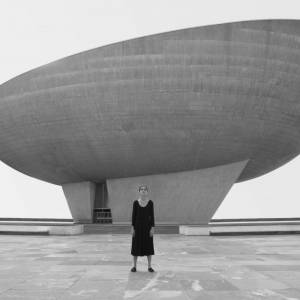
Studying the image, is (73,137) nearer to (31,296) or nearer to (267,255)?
(267,255)

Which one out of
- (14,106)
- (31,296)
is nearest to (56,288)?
(31,296)

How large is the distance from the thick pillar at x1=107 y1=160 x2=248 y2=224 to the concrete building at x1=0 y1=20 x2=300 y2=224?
6cm

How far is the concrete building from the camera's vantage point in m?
22.5

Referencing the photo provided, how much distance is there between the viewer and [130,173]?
89.0 ft

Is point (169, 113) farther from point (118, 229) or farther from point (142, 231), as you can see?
point (142, 231)

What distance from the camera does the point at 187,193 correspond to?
26172 mm

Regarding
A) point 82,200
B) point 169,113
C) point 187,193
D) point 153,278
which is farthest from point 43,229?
point 153,278

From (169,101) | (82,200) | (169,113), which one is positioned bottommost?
(82,200)

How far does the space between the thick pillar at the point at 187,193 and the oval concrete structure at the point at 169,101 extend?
0.60 metres

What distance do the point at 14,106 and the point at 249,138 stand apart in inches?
571

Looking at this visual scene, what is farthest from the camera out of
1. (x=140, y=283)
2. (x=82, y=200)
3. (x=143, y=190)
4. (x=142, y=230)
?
(x=82, y=200)

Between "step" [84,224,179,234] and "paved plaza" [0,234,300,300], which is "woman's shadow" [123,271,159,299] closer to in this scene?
"paved plaza" [0,234,300,300]

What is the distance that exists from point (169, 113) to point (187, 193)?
5644 millimetres

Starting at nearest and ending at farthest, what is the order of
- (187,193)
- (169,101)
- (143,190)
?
(143,190) < (169,101) < (187,193)
